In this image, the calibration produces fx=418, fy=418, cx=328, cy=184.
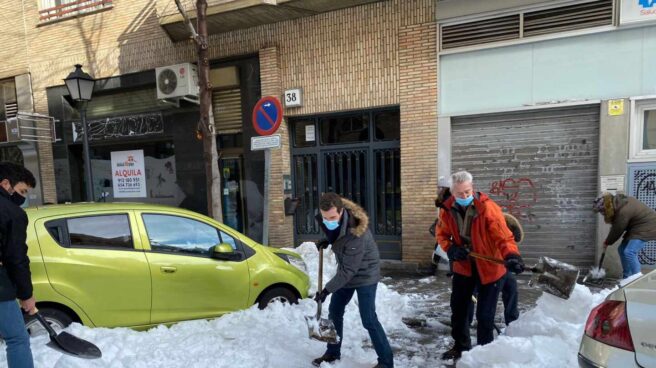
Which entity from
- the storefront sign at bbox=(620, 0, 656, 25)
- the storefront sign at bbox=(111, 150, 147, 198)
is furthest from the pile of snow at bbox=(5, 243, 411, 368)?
the storefront sign at bbox=(111, 150, 147, 198)

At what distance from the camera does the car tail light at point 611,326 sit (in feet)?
7.58

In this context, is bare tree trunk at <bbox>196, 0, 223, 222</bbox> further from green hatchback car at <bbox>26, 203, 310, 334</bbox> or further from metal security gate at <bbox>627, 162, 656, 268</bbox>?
metal security gate at <bbox>627, 162, 656, 268</bbox>

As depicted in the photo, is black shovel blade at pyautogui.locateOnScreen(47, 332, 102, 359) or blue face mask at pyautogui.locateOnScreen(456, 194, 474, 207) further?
blue face mask at pyautogui.locateOnScreen(456, 194, 474, 207)

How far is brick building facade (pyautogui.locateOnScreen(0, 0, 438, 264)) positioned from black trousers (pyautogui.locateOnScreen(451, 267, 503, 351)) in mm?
4000

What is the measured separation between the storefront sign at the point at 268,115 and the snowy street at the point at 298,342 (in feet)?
8.49

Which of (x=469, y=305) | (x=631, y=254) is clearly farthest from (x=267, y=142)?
(x=631, y=254)

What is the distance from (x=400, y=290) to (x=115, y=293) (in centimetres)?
439

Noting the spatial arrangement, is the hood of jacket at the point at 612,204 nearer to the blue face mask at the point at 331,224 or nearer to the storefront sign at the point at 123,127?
the blue face mask at the point at 331,224

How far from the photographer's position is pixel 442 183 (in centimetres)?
520

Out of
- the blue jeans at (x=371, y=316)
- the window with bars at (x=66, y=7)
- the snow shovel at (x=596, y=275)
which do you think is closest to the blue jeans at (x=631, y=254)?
the snow shovel at (x=596, y=275)

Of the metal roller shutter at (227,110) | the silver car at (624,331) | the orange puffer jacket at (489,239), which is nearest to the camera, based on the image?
the silver car at (624,331)

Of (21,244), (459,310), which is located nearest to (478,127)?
(459,310)

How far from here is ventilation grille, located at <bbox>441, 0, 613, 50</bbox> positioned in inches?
277

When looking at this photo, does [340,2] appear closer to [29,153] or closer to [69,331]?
[69,331]
